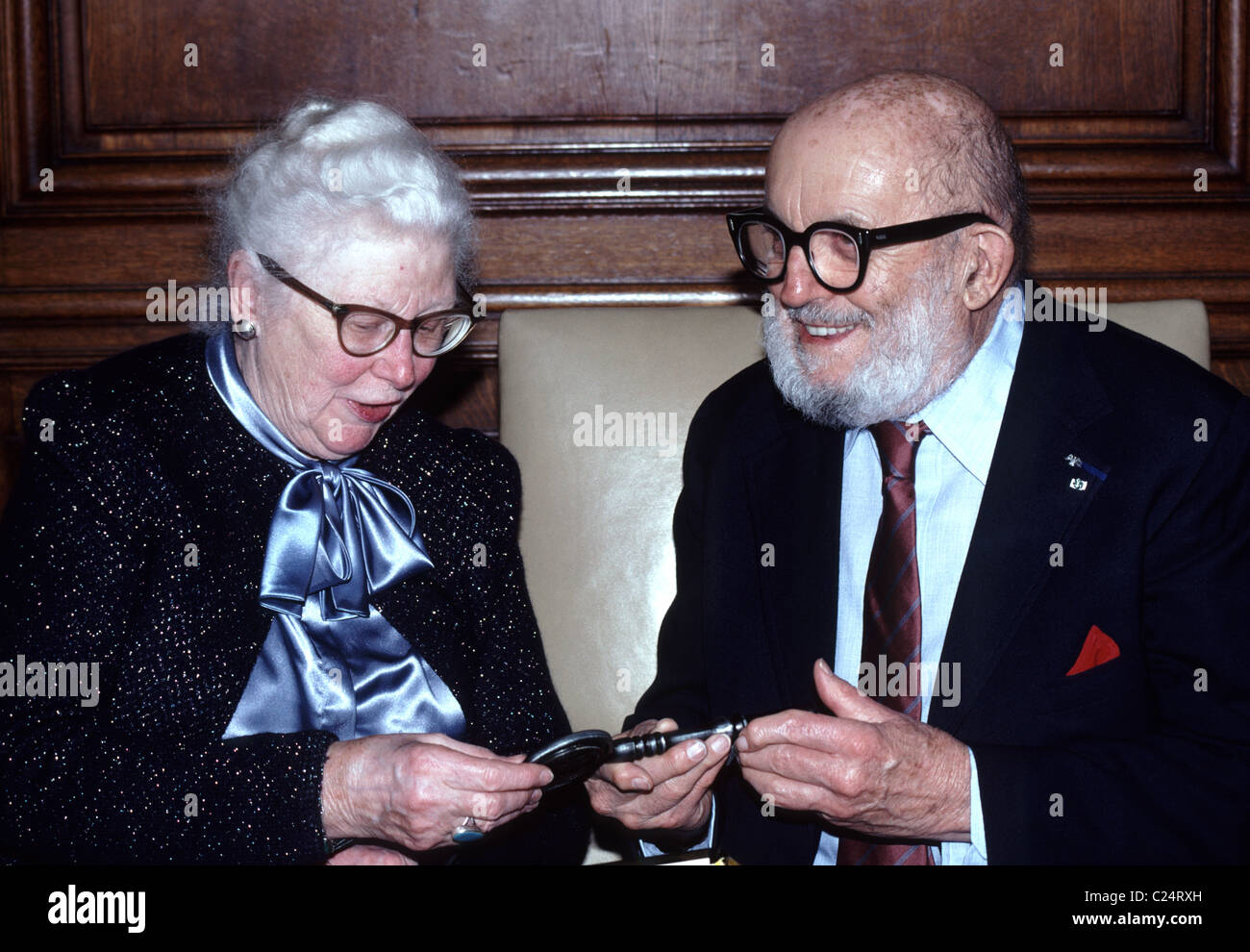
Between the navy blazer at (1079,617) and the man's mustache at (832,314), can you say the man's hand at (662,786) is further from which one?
the man's mustache at (832,314)

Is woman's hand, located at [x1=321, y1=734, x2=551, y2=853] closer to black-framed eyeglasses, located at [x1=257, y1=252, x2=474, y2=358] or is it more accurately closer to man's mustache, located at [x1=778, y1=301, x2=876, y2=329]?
black-framed eyeglasses, located at [x1=257, y1=252, x2=474, y2=358]

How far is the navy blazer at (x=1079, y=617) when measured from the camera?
5.30 ft

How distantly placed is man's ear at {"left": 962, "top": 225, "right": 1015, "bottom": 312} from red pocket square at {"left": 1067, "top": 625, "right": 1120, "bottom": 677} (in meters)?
0.51

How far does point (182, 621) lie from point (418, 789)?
1.51 ft

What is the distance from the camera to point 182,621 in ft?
5.74

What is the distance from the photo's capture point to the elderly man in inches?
63.6

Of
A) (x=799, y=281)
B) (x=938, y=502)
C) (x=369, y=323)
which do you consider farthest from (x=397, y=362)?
(x=938, y=502)

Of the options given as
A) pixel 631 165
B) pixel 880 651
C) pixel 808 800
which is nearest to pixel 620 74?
pixel 631 165

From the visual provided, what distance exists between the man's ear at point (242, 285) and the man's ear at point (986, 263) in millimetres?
1052

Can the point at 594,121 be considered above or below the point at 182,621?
above

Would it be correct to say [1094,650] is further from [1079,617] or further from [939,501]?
[939,501]

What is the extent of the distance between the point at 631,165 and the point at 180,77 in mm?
940

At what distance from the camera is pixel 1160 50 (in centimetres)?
254

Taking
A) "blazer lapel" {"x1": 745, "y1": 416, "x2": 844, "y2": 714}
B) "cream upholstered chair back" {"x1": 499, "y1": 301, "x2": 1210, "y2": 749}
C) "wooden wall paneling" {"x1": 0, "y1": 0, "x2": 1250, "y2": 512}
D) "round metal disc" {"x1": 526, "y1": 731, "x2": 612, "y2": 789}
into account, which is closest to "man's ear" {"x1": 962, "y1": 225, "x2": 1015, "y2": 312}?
"blazer lapel" {"x1": 745, "y1": 416, "x2": 844, "y2": 714}
